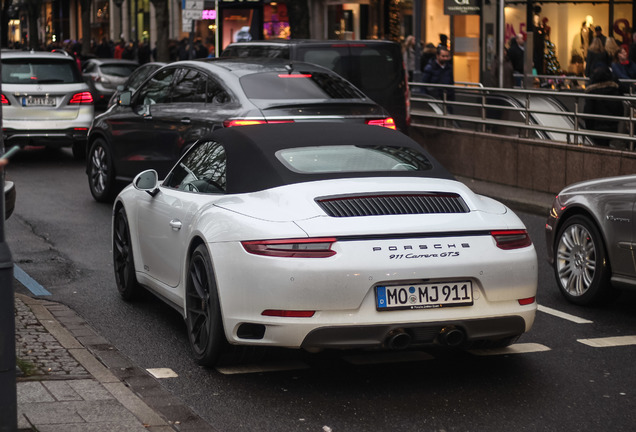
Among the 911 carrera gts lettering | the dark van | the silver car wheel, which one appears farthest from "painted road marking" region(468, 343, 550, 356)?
the dark van

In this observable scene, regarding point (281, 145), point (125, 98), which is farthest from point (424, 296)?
point (125, 98)

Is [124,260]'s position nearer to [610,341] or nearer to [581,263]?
[581,263]

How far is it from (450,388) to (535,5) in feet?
78.7

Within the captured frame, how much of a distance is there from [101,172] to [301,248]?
8.73 metres

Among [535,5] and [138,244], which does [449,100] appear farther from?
[535,5]

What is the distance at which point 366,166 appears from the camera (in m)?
6.77

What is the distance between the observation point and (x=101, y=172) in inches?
560

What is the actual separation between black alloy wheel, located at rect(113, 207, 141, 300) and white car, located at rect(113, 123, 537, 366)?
4.92 ft

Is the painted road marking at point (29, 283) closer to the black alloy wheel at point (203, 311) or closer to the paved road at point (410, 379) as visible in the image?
the paved road at point (410, 379)

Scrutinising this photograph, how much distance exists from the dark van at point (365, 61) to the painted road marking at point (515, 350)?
8.22 m

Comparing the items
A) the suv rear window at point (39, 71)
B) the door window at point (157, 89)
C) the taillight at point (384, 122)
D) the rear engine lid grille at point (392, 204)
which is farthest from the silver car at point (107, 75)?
the rear engine lid grille at point (392, 204)

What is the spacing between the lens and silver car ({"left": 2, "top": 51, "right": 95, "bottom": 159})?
1844 cm

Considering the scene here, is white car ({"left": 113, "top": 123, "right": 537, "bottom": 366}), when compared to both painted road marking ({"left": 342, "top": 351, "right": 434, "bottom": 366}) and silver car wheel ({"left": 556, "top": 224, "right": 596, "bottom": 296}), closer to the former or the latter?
painted road marking ({"left": 342, "top": 351, "right": 434, "bottom": 366})

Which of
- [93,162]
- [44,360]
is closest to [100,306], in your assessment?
[44,360]
